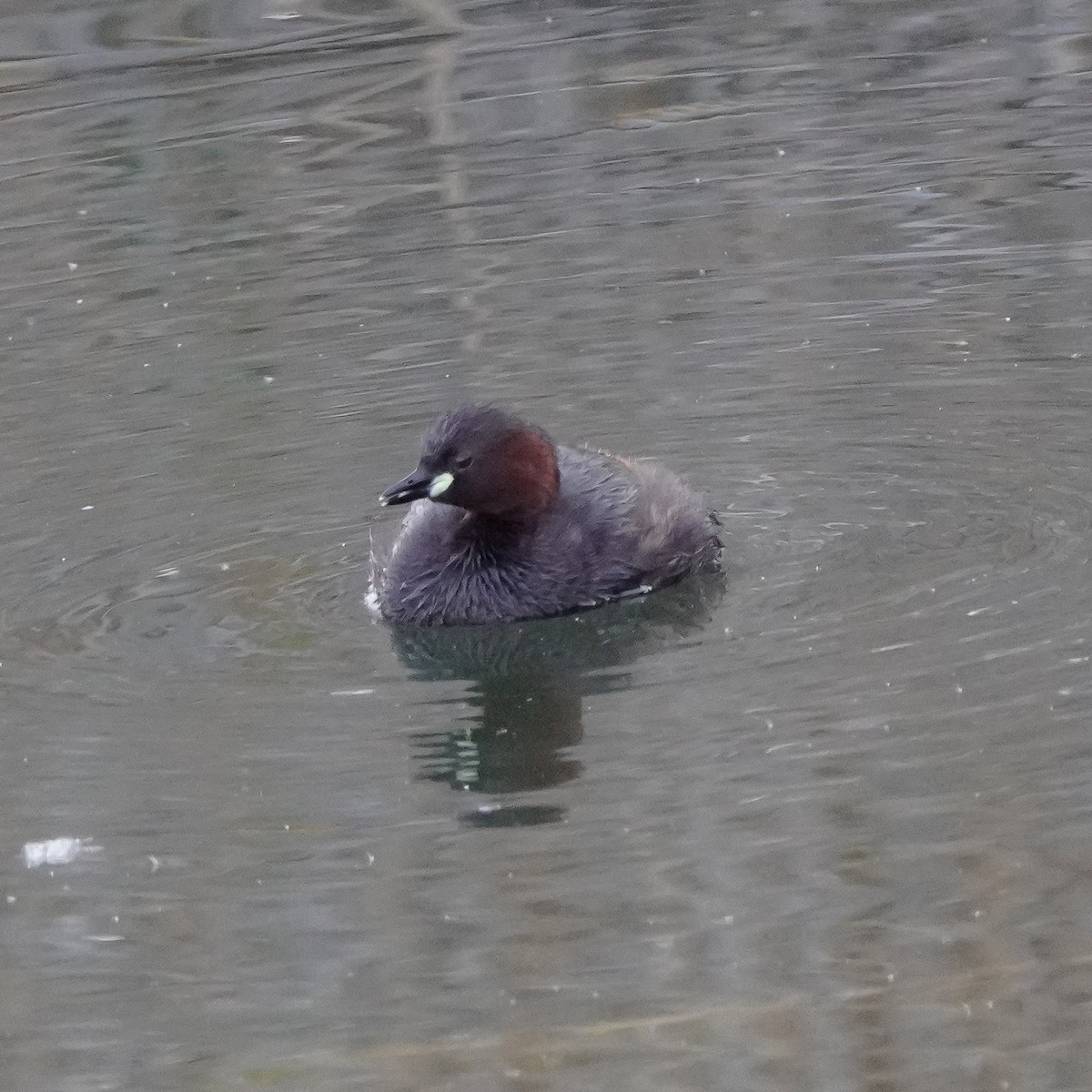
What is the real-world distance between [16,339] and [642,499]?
420cm

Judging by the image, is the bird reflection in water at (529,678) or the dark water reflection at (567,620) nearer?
the dark water reflection at (567,620)

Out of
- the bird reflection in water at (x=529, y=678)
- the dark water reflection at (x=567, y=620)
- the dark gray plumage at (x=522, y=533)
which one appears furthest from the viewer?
the dark gray plumage at (x=522, y=533)

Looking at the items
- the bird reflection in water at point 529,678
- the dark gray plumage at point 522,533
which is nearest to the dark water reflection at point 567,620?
the bird reflection in water at point 529,678

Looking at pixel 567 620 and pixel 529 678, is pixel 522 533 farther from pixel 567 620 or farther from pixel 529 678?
pixel 529 678

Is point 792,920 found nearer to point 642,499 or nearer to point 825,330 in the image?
point 642,499

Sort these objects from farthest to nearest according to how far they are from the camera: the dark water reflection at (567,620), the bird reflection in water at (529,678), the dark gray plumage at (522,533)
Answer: the dark gray plumage at (522,533), the bird reflection in water at (529,678), the dark water reflection at (567,620)

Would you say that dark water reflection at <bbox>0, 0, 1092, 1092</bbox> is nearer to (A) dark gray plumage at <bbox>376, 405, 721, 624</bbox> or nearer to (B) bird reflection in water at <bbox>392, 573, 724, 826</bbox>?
(B) bird reflection in water at <bbox>392, 573, 724, 826</bbox>

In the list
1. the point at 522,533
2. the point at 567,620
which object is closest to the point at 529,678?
the point at 567,620

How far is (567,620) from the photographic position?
816cm

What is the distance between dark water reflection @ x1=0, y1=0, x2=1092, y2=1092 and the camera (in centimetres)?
563

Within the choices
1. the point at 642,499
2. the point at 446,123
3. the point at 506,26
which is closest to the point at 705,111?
the point at 446,123

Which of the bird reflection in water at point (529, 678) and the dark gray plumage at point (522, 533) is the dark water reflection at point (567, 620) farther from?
the dark gray plumage at point (522, 533)

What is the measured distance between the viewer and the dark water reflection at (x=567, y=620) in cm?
563

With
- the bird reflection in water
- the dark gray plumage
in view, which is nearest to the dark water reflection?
the bird reflection in water
